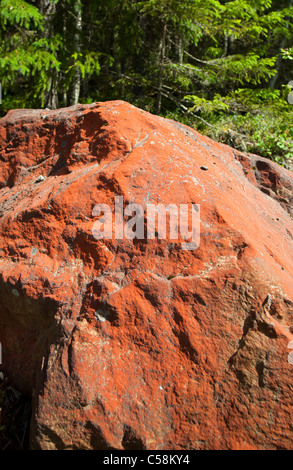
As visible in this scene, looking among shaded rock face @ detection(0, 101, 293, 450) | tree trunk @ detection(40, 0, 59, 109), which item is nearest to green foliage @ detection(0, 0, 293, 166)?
tree trunk @ detection(40, 0, 59, 109)

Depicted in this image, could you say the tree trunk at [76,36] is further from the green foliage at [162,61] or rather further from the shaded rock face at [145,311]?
the shaded rock face at [145,311]

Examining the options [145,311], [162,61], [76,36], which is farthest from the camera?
[76,36]

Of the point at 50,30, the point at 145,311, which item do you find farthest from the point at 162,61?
the point at 145,311

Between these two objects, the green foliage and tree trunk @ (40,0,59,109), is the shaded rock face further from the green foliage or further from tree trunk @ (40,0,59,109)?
tree trunk @ (40,0,59,109)

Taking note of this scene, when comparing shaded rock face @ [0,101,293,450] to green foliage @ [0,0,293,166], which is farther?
green foliage @ [0,0,293,166]

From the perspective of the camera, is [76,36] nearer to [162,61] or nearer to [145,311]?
[162,61]

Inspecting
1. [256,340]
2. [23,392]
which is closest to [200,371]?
[256,340]

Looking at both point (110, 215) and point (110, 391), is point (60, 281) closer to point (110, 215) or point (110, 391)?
point (110, 215)

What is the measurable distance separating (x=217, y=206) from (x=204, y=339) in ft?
2.92

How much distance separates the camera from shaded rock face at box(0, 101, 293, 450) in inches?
82.7

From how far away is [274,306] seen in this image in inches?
87.0

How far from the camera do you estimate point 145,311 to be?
229 centimetres

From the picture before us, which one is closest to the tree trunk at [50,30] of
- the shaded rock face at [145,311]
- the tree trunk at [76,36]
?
the tree trunk at [76,36]

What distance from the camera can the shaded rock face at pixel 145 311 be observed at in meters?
2.10
